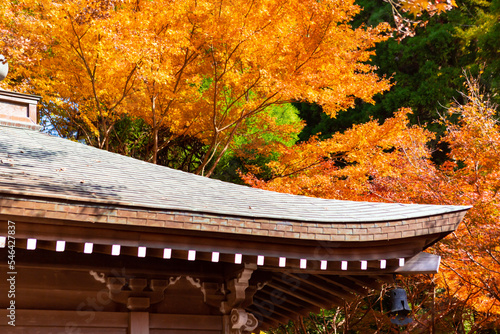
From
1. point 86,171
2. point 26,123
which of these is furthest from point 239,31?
point 86,171

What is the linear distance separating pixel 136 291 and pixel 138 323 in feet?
1.06

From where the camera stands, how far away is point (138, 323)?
5.19 m

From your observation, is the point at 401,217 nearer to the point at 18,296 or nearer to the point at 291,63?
the point at 18,296

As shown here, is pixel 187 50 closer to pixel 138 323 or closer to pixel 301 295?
pixel 301 295

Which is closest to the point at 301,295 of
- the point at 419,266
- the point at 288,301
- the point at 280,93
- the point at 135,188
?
the point at 288,301

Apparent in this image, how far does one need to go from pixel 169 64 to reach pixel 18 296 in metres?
8.87

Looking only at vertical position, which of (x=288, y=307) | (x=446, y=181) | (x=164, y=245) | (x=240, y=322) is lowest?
(x=240, y=322)

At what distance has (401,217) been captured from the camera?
525 cm

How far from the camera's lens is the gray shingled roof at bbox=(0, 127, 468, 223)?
444 centimetres

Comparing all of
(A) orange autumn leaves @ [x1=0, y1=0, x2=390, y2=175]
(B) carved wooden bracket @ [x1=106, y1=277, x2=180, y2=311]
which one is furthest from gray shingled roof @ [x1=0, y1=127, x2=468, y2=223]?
(A) orange autumn leaves @ [x1=0, y1=0, x2=390, y2=175]

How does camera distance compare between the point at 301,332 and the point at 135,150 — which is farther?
the point at 135,150

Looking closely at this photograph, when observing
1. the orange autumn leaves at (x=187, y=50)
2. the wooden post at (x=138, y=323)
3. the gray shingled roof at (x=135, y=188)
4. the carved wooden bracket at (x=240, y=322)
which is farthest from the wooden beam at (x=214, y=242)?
the orange autumn leaves at (x=187, y=50)

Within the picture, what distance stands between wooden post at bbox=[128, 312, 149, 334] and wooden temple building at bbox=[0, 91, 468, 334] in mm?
10

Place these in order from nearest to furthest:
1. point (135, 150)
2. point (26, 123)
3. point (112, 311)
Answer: point (112, 311) < point (26, 123) < point (135, 150)
